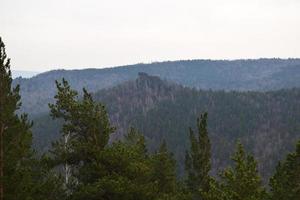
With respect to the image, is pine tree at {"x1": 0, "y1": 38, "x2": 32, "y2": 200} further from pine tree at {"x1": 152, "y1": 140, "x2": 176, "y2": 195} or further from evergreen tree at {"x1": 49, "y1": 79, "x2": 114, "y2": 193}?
pine tree at {"x1": 152, "y1": 140, "x2": 176, "y2": 195}

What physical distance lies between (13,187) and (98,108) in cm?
583

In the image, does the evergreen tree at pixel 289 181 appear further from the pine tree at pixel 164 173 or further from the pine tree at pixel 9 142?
the pine tree at pixel 164 173

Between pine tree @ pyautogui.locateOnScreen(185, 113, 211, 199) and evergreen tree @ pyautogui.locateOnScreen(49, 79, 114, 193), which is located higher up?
evergreen tree @ pyautogui.locateOnScreen(49, 79, 114, 193)

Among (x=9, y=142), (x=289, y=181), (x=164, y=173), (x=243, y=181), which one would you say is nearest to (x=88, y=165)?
(x=9, y=142)

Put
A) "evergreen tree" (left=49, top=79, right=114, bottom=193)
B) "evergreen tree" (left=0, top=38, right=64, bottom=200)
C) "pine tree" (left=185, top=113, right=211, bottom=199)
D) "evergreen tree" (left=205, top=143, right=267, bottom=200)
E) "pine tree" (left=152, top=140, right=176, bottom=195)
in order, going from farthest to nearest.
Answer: "pine tree" (left=152, top=140, right=176, bottom=195)
"pine tree" (left=185, top=113, right=211, bottom=199)
"evergreen tree" (left=49, top=79, right=114, bottom=193)
"evergreen tree" (left=205, top=143, right=267, bottom=200)
"evergreen tree" (left=0, top=38, right=64, bottom=200)

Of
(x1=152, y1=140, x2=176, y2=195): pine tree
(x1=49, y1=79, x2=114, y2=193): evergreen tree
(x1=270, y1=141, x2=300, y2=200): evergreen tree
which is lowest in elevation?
(x1=152, y1=140, x2=176, y2=195): pine tree

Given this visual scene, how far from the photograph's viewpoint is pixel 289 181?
21.2 meters

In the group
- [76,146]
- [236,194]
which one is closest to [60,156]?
[76,146]

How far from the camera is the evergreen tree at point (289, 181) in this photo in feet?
68.0

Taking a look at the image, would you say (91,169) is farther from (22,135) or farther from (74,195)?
(22,135)

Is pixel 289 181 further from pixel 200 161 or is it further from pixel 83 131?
pixel 200 161

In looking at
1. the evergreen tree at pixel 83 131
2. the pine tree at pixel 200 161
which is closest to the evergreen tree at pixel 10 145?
the evergreen tree at pixel 83 131

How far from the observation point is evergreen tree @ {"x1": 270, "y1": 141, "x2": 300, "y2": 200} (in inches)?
816

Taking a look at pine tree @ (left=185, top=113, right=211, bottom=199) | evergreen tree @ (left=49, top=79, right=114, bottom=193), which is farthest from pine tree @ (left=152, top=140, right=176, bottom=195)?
evergreen tree @ (left=49, top=79, right=114, bottom=193)
